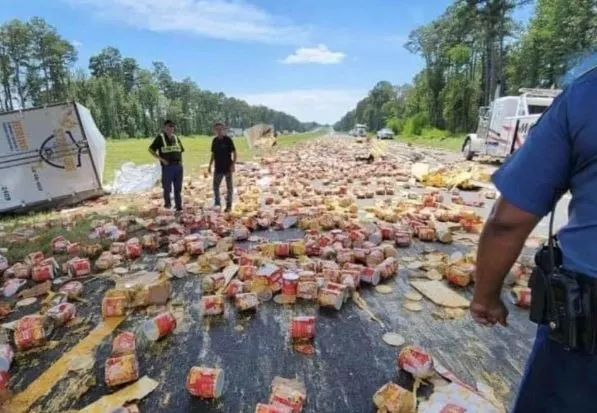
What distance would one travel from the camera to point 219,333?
323cm

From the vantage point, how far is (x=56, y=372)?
2.78 m

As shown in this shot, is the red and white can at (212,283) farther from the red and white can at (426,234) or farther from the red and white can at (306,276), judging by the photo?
the red and white can at (426,234)

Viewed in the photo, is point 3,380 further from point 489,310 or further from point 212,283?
point 489,310

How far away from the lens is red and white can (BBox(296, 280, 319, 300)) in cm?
372

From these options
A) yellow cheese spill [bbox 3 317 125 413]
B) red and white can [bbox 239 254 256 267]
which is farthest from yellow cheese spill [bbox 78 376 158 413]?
red and white can [bbox 239 254 256 267]

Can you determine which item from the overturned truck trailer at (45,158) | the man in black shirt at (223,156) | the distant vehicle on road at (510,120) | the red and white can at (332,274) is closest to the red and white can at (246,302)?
the red and white can at (332,274)

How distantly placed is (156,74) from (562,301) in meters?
120

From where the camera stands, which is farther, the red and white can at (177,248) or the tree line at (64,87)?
the tree line at (64,87)

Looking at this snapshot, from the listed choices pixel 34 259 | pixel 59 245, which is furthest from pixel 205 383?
pixel 59 245

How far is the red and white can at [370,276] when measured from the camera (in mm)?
4074

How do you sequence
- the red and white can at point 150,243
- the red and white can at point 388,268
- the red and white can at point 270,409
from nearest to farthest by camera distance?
the red and white can at point 270,409, the red and white can at point 388,268, the red and white can at point 150,243

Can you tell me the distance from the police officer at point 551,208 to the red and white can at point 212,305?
8.31ft

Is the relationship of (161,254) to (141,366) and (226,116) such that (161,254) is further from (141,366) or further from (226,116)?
(226,116)

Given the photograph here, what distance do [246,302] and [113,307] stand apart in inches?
44.5
